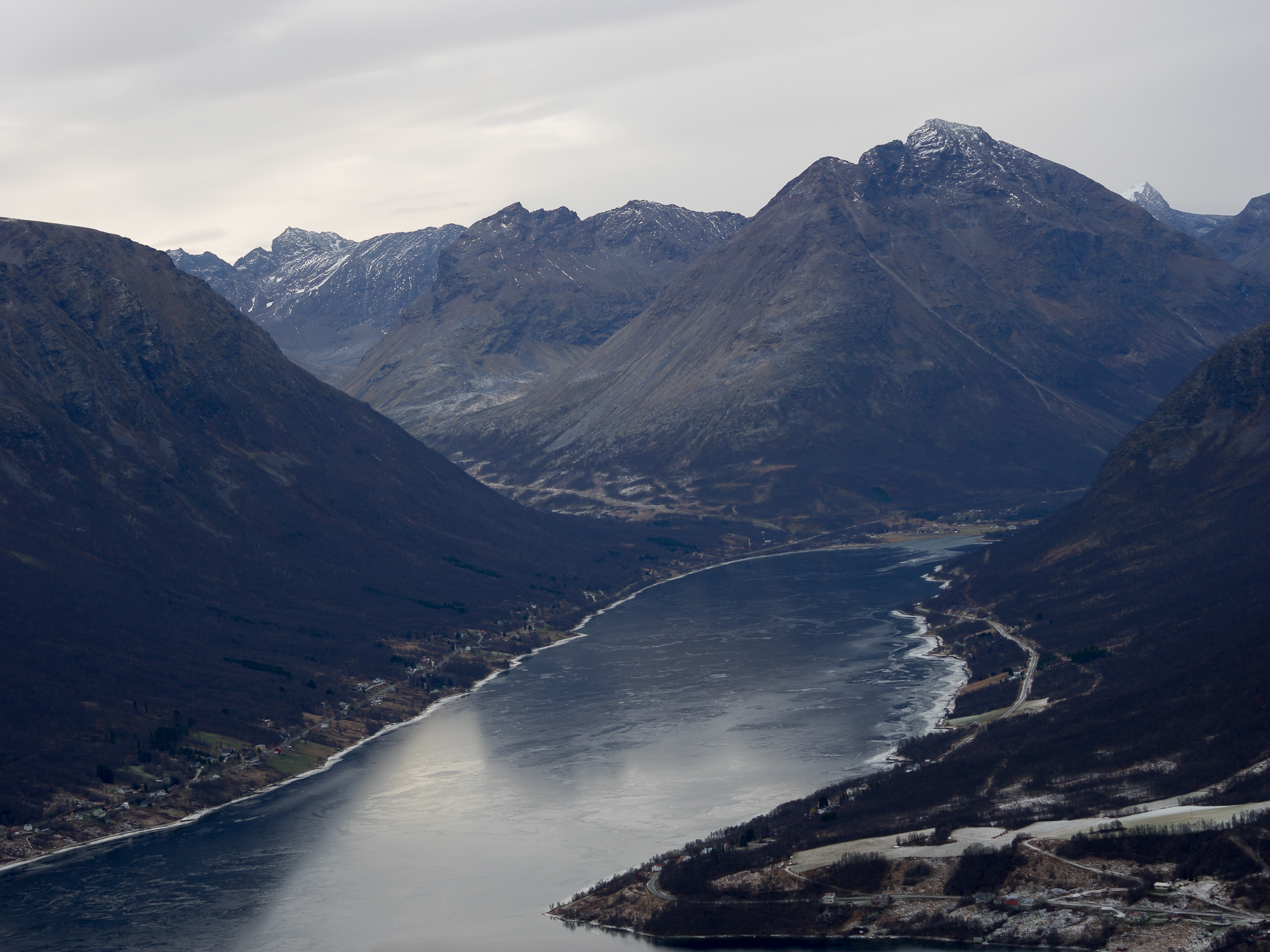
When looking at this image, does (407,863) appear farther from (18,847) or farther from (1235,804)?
(1235,804)

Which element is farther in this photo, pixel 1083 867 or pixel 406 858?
pixel 406 858

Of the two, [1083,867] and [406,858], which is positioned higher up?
[406,858]

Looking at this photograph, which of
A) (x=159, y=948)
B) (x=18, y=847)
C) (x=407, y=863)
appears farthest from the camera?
(x=18, y=847)

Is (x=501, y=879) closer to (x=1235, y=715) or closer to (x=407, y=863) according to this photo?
(x=407, y=863)

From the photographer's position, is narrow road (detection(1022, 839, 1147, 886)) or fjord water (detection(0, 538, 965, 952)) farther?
fjord water (detection(0, 538, 965, 952))

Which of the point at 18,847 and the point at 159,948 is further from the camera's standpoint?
the point at 18,847

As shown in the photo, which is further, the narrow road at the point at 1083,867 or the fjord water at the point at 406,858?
the fjord water at the point at 406,858

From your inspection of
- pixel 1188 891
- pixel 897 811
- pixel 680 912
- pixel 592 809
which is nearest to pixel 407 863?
pixel 592 809

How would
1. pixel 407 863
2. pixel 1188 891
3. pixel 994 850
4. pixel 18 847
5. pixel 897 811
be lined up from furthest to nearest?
pixel 18 847
pixel 407 863
pixel 897 811
pixel 994 850
pixel 1188 891

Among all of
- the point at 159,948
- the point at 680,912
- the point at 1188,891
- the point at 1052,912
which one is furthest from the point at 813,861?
the point at 159,948
